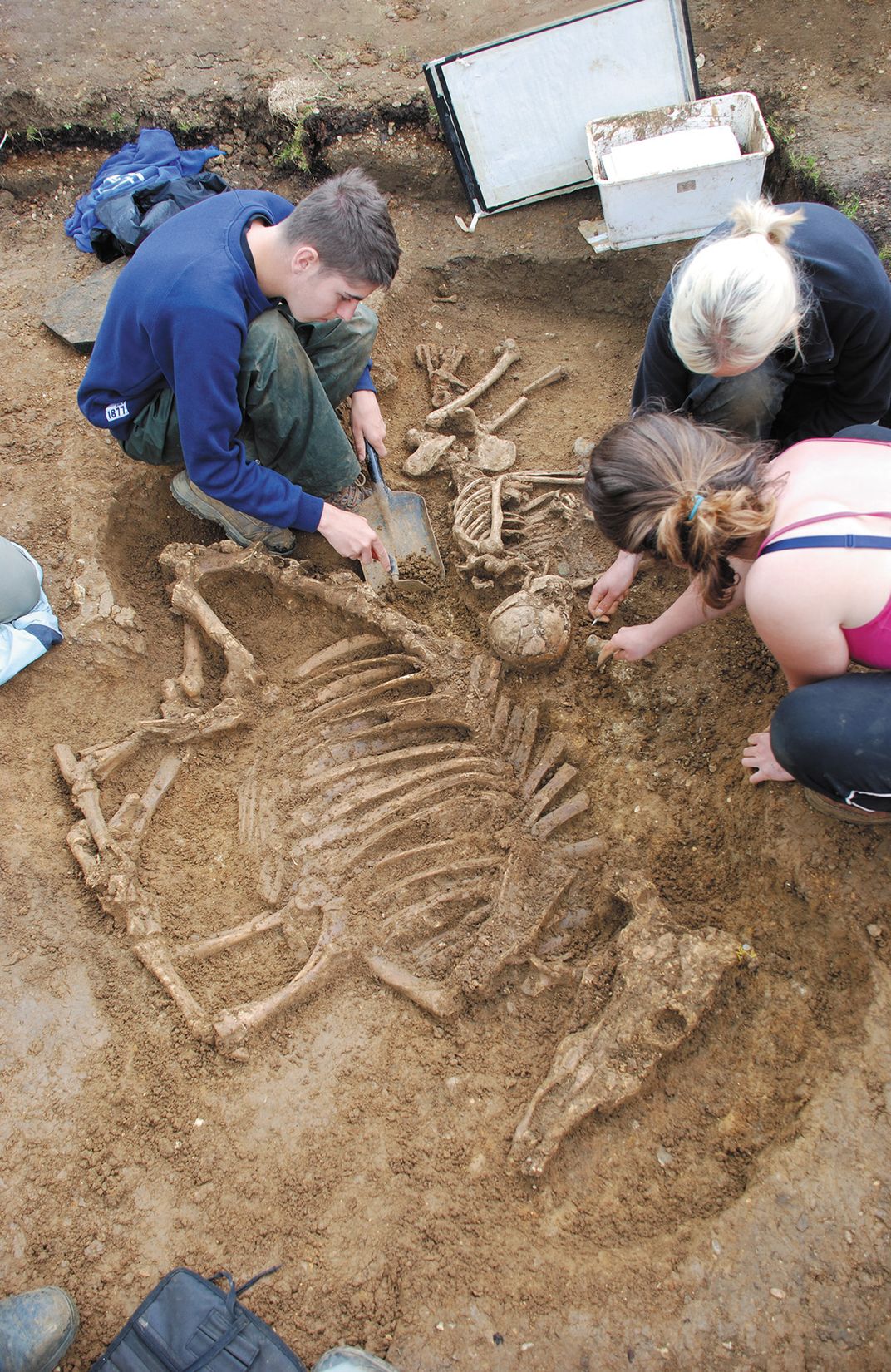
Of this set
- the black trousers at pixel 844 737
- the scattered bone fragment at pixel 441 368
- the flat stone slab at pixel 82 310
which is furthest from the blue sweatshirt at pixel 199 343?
the black trousers at pixel 844 737

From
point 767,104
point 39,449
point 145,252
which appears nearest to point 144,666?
point 39,449

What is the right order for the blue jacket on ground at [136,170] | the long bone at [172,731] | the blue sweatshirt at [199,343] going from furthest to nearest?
the blue jacket on ground at [136,170] → the long bone at [172,731] → the blue sweatshirt at [199,343]

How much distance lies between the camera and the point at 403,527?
4.35 meters

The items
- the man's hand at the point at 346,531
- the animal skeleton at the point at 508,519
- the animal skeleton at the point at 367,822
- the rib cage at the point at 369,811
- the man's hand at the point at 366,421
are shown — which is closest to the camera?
the animal skeleton at the point at 367,822

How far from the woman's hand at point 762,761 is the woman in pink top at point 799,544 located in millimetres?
395

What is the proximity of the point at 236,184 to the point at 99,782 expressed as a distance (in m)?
4.40

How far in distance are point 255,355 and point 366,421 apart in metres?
0.86

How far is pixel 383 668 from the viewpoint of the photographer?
3799mm

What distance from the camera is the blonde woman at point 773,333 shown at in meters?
2.62

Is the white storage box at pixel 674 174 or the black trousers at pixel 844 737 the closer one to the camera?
the black trousers at pixel 844 737

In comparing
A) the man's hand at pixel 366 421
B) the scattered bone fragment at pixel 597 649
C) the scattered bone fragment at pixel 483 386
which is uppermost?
the man's hand at pixel 366 421

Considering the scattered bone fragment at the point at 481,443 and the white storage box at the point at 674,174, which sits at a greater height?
the white storage box at the point at 674,174

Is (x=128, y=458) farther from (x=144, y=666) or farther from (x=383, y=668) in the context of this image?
(x=383, y=668)

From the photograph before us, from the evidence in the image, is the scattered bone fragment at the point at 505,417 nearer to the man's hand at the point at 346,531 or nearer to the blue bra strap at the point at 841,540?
the man's hand at the point at 346,531
